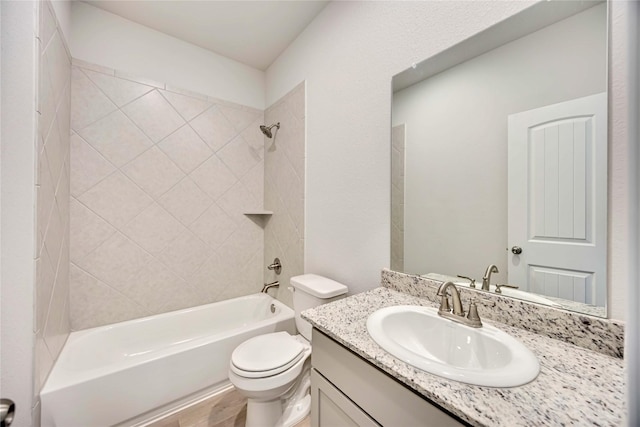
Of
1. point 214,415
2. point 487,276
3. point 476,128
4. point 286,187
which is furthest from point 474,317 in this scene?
point 286,187

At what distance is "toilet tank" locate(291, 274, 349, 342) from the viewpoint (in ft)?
4.62

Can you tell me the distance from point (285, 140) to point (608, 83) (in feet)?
5.94

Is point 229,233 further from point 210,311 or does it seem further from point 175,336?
point 175,336

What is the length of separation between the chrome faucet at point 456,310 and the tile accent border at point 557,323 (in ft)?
0.29

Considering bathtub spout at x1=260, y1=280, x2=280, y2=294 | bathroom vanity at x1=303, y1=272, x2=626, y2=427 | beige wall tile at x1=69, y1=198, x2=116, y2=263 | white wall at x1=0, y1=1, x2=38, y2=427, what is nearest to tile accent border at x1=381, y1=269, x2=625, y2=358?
bathroom vanity at x1=303, y1=272, x2=626, y2=427

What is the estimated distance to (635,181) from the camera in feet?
0.63

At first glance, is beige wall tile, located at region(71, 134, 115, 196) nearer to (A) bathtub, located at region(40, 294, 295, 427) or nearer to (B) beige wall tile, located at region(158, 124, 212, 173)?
(B) beige wall tile, located at region(158, 124, 212, 173)

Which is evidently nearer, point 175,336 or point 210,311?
point 175,336

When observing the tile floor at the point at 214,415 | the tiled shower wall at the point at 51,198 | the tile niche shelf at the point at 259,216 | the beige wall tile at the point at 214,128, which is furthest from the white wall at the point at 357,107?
the tiled shower wall at the point at 51,198

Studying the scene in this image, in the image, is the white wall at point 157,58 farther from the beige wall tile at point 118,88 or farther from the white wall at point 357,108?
the white wall at point 357,108

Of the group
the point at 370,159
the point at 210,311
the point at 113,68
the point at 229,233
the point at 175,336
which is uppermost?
the point at 113,68

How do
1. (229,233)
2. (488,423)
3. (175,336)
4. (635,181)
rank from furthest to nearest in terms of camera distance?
(229,233)
(175,336)
(488,423)
(635,181)

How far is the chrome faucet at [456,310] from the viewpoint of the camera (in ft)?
2.66

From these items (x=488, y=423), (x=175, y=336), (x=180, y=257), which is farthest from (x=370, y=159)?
(x=175, y=336)
